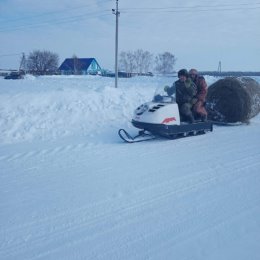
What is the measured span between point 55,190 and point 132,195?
107 centimetres

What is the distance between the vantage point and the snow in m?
3.47

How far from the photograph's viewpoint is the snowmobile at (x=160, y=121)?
771cm

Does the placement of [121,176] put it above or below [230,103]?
below

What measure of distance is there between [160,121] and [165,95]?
99cm

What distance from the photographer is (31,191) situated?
486 cm

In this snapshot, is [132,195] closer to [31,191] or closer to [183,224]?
[183,224]

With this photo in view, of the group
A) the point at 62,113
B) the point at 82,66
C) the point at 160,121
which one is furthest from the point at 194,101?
the point at 82,66

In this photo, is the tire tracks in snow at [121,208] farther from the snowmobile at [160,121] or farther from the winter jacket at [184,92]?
the winter jacket at [184,92]

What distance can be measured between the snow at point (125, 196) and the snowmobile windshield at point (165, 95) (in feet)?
3.01

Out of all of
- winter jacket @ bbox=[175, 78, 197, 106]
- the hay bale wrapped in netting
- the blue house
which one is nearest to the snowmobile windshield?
winter jacket @ bbox=[175, 78, 197, 106]

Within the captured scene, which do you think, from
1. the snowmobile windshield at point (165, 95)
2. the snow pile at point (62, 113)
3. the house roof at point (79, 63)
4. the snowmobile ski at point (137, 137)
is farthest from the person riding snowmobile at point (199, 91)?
the house roof at point (79, 63)

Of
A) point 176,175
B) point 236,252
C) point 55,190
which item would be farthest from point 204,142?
point 236,252

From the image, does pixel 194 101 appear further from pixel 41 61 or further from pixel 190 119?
pixel 41 61

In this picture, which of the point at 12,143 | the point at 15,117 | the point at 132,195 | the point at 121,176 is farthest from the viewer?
the point at 15,117
